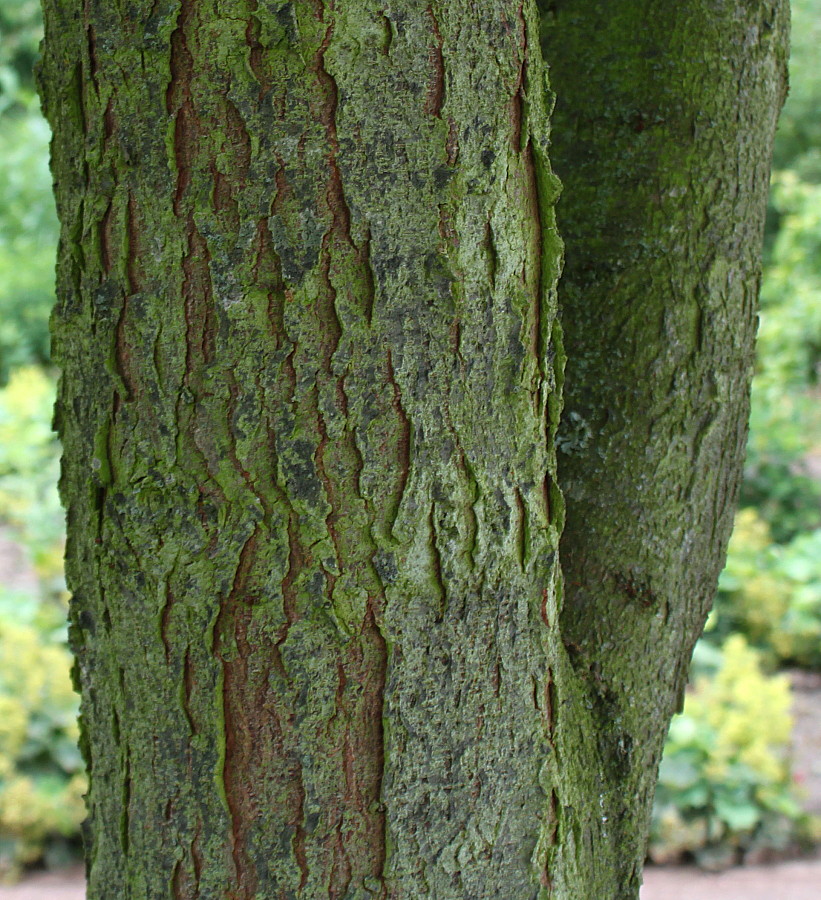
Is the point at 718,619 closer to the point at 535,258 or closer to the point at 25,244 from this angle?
the point at 535,258

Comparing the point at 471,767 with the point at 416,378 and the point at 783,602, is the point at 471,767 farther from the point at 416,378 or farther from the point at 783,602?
the point at 783,602

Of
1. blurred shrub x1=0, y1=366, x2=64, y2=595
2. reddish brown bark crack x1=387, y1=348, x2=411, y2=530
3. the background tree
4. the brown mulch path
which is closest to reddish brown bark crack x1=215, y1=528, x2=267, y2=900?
the background tree

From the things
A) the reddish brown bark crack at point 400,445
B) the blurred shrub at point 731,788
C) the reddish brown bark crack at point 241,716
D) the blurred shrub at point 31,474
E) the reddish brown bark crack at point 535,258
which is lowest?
the blurred shrub at point 731,788

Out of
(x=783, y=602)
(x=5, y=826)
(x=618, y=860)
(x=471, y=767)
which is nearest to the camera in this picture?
(x=471, y=767)

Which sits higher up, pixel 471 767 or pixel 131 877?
pixel 471 767

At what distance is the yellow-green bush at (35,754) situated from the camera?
12.1ft

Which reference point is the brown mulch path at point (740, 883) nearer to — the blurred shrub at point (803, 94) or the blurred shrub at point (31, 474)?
the blurred shrub at point (31, 474)

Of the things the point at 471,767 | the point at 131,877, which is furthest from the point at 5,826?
the point at 471,767

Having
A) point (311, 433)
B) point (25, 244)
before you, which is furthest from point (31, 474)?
point (311, 433)

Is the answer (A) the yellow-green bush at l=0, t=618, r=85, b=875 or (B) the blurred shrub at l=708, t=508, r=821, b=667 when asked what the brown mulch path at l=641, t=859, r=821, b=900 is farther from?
(A) the yellow-green bush at l=0, t=618, r=85, b=875

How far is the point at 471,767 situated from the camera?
1.04 m

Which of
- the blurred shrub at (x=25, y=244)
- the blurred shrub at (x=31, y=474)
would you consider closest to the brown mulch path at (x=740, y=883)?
the blurred shrub at (x=31, y=474)

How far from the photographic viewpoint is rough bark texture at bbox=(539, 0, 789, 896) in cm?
128

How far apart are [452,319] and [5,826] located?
3.55m
